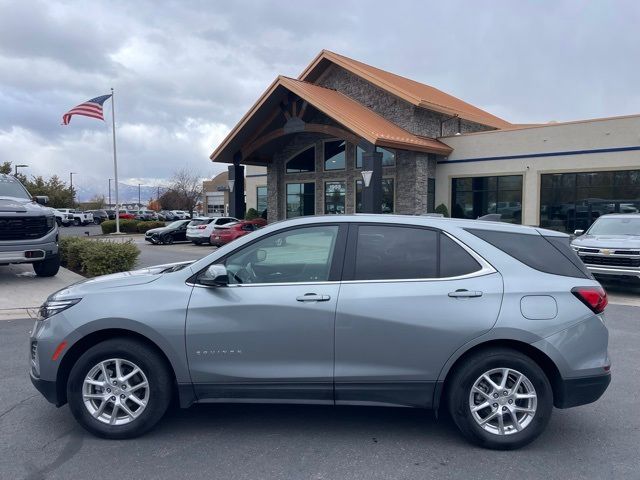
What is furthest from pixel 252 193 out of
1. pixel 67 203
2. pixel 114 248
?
pixel 67 203

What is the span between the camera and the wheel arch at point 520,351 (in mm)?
3758

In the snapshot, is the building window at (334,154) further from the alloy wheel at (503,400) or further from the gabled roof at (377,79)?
the alloy wheel at (503,400)

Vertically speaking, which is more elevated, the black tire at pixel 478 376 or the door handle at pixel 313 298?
the door handle at pixel 313 298

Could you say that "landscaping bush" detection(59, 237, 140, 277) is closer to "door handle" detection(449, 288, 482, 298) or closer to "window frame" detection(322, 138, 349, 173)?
"door handle" detection(449, 288, 482, 298)

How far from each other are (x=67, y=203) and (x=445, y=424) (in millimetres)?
68619

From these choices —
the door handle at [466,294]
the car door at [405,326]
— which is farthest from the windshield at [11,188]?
the door handle at [466,294]

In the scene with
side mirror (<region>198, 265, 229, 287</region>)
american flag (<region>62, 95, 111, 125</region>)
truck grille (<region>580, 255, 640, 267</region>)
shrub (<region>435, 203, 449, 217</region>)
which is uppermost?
american flag (<region>62, 95, 111, 125</region>)

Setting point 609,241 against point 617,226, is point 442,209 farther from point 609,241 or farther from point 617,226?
point 609,241

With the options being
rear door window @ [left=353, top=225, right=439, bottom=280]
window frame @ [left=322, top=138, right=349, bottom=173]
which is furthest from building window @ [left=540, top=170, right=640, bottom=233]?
rear door window @ [left=353, top=225, right=439, bottom=280]

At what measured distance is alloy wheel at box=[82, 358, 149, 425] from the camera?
3.84 metres

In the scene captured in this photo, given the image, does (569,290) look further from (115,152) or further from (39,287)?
(115,152)

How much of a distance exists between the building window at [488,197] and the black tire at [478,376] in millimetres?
18929

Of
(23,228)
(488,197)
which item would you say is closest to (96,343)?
(23,228)

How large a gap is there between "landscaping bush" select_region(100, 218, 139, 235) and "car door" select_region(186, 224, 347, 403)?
117 feet
